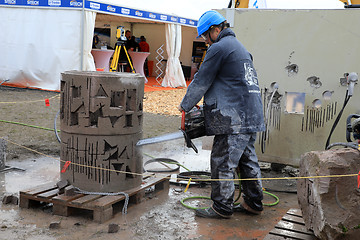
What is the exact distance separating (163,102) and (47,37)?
4.14 metres

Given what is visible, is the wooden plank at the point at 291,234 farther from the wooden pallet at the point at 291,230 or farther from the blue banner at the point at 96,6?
the blue banner at the point at 96,6

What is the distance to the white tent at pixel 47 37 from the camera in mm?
12805

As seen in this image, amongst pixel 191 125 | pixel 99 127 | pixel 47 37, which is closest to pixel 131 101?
pixel 99 127

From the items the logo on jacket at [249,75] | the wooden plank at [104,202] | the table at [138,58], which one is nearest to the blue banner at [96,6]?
the table at [138,58]

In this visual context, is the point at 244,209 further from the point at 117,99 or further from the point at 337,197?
the point at 117,99

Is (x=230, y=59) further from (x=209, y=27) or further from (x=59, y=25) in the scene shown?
(x=59, y=25)

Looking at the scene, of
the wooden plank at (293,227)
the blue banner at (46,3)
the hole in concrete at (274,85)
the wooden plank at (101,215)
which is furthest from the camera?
the blue banner at (46,3)

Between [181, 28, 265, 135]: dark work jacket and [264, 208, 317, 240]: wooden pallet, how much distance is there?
88cm

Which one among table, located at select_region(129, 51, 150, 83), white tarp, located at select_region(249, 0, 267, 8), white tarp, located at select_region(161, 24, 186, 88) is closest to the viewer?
white tarp, located at select_region(249, 0, 267, 8)

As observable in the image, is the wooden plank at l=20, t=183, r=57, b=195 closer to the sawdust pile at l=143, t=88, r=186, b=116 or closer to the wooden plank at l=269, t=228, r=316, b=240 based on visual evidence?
Result: the wooden plank at l=269, t=228, r=316, b=240

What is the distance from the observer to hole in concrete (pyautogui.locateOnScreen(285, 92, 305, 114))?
5.27 metres

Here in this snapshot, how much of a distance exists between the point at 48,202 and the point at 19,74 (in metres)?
11.0

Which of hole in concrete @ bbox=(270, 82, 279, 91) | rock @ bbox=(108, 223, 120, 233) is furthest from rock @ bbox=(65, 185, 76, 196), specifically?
hole in concrete @ bbox=(270, 82, 279, 91)

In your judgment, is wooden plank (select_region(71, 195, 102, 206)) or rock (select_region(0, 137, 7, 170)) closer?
wooden plank (select_region(71, 195, 102, 206))
